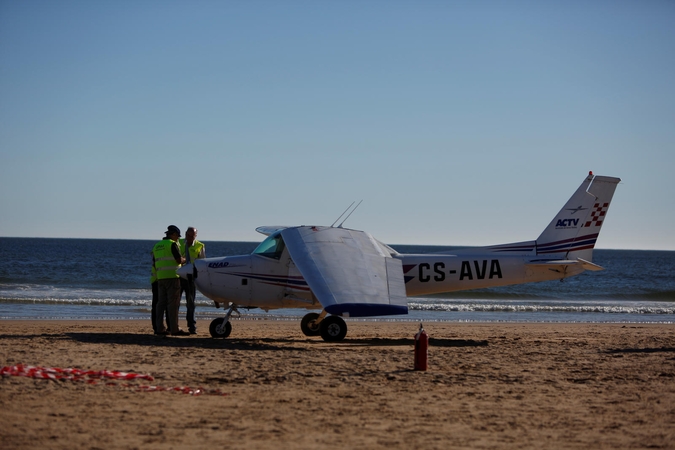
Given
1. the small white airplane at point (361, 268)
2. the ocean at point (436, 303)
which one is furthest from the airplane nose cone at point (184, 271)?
the ocean at point (436, 303)

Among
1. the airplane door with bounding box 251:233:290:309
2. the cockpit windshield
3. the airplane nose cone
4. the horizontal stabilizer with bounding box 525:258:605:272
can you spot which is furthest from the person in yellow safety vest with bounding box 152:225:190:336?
the horizontal stabilizer with bounding box 525:258:605:272

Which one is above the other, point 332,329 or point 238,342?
point 332,329

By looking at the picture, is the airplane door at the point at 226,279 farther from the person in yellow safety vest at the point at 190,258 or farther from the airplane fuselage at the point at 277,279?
the person in yellow safety vest at the point at 190,258

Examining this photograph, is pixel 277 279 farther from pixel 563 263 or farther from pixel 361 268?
pixel 563 263

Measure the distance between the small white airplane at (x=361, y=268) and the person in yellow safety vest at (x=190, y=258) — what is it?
467mm

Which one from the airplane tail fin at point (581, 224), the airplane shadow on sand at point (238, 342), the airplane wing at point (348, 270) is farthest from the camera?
the airplane tail fin at point (581, 224)

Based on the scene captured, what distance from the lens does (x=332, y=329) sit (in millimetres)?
13523

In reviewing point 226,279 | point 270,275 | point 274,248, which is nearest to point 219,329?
point 226,279

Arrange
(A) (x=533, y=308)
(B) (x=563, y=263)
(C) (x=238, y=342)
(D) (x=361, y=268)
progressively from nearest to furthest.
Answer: (D) (x=361, y=268) < (C) (x=238, y=342) < (B) (x=563, y=263) < (A) (x=533, y=308)

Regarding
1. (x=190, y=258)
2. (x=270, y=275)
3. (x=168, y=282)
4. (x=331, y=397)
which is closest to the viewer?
(x=331, y=397)

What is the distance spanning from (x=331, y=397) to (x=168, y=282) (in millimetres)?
6455

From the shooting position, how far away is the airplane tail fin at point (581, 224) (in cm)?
1563

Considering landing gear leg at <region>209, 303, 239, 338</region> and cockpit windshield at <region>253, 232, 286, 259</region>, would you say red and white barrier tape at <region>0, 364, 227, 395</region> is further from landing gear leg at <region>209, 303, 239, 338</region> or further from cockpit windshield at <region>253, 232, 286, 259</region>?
cockpit windshield at <region>253, 232, 286, 259</region>

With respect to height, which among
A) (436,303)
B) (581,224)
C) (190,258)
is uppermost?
(581,224)
